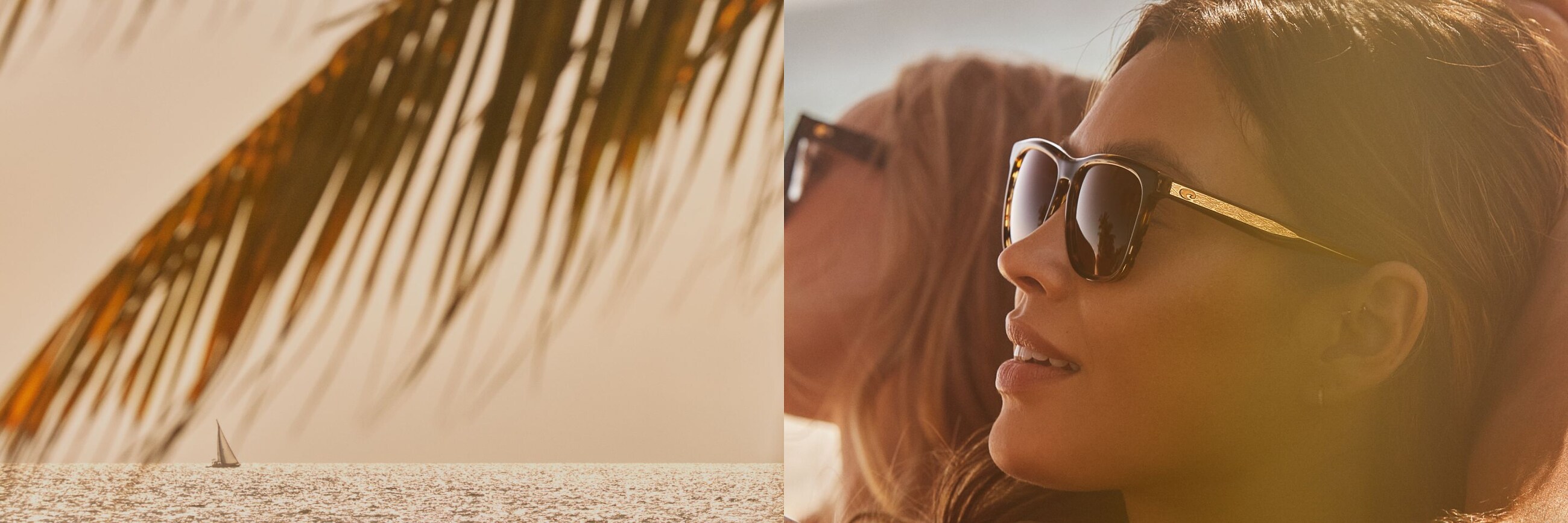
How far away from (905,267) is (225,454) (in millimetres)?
2674

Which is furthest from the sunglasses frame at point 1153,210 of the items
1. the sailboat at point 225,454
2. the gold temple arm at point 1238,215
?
the sailboat at point 225,454

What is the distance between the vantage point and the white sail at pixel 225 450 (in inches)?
138

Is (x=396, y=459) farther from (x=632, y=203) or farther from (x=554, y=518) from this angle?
(x=632, y=203)

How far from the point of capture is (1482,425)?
4.03ft

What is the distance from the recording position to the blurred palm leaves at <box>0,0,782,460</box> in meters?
2.97

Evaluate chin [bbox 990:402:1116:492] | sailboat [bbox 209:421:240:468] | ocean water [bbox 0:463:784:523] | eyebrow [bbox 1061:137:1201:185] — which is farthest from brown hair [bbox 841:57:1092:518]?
sailboat [bbox 209:421:240:468]

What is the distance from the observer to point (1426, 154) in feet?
4.19

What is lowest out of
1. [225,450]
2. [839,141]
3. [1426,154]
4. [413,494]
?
[413,494]

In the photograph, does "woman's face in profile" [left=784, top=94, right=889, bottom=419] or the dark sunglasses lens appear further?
"woman's face in profile" [left=784, top=94, right=889, bottom=419]

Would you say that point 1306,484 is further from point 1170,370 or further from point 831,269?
point 831,269

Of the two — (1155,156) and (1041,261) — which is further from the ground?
(1155,156)

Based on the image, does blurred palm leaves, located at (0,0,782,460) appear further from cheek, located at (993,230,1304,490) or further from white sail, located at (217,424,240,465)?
cheek, located at (993,230,1304,490)

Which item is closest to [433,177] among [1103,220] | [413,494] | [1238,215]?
[413,494]

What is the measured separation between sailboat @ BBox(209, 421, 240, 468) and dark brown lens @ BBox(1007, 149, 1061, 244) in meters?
2.91
